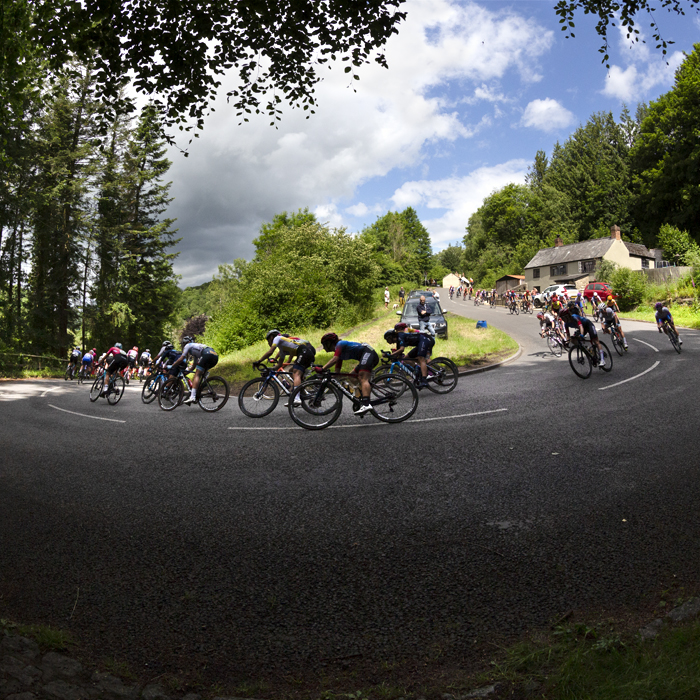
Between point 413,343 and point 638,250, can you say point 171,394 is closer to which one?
point 413,343

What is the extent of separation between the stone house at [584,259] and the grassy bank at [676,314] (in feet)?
94.7

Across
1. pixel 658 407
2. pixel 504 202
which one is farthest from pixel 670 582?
pixel 504 202

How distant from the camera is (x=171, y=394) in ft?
45.8

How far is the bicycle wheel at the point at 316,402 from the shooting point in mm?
9969

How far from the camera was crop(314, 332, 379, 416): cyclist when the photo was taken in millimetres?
9641

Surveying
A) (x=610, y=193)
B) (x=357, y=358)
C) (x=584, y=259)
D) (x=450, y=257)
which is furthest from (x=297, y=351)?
(x=450, y=257)

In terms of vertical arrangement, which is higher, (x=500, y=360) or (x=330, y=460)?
(x=500, y=360)

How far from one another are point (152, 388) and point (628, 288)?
3570 cm

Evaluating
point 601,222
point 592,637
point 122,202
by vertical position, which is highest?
point 601,222

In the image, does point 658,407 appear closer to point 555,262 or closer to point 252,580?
point 252,580

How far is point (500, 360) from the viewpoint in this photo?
19.8 metres

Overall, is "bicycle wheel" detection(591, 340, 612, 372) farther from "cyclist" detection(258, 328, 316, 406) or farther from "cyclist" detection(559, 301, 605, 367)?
"cyclist" detection(258, 328, 316, 406)

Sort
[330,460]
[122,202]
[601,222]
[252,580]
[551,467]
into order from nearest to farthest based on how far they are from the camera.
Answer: [252,580] < [551,467] < [330,460] < [122,202] < [601,222]

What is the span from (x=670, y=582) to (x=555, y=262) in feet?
249
